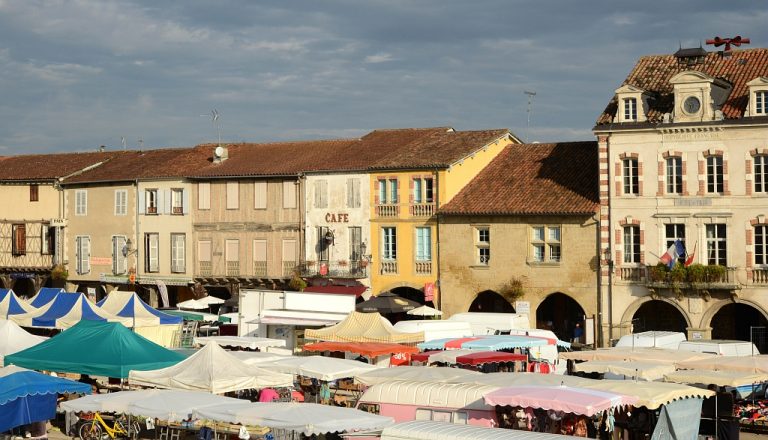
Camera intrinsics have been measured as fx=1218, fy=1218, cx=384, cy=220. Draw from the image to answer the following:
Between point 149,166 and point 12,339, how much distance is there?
24.8 meters

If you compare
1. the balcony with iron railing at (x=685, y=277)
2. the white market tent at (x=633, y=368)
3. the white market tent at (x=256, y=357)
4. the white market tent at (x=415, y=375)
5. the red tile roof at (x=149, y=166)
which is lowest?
the white market tent at (x=633, y=368)

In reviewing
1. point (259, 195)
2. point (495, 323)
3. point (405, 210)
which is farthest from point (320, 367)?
point (259, 195)

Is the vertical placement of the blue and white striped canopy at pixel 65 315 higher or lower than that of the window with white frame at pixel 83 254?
lower

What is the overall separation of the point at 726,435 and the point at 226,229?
3083 cm

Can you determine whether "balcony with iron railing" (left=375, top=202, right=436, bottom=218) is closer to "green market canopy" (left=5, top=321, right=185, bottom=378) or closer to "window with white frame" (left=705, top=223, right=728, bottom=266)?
"window with white frame" (left=705, top=223, right=728, bottom=266)

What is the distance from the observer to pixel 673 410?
2553 cm

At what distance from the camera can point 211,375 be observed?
2719cm

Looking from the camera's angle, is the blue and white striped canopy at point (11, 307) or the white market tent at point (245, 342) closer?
the white market tent at point (245, 342)

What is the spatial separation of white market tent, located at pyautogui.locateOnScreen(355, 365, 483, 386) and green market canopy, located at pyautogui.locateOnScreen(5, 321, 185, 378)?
495 centimetres

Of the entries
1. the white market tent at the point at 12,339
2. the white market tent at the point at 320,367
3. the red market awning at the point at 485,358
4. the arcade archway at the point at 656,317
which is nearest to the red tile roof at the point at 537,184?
the arcade archway at the point at 656,317

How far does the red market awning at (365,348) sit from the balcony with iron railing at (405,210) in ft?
44.2

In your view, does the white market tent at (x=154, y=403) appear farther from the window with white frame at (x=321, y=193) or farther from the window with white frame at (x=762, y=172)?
the window with white frame at (x=321, y=193)

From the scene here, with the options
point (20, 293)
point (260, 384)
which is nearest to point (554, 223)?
point (260, 384)

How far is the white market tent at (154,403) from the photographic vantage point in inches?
950
